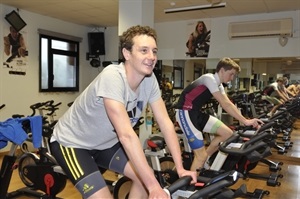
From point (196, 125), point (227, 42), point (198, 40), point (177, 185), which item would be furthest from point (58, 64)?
point (177, 185)

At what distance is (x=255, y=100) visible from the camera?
5910mm

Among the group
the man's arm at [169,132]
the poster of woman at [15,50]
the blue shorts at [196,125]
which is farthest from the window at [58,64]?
the man's arm at [169,132]

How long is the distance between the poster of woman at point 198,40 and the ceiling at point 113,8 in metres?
0.18

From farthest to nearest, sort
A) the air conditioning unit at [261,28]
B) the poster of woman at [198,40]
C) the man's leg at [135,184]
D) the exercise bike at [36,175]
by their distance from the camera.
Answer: the poster of woman at [198,40] < the air conditioning unit at [261,28] < the exercise bike at [36,175] < the man's leg at [135,184]

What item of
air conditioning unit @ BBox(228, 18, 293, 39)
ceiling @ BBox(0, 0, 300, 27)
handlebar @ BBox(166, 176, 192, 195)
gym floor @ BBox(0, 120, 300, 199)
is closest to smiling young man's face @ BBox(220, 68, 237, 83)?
gym floor @ BBox(0, 120, 300, 199)

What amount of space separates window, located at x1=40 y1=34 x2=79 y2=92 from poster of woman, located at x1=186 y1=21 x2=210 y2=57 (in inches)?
98.6

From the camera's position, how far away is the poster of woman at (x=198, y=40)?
580 centimetres

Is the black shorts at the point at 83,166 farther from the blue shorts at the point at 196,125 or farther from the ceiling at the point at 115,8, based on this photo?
the ceiling at the point at 115,8

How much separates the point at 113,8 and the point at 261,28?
266cm

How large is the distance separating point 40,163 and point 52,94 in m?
3.30

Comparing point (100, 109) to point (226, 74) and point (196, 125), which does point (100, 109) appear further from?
point (226, 74)

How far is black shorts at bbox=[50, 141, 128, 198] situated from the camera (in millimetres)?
1569

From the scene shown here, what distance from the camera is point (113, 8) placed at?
513cm

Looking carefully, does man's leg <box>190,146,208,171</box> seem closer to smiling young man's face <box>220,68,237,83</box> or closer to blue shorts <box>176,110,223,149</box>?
blue shorts <box>176,110,223,149</box>
